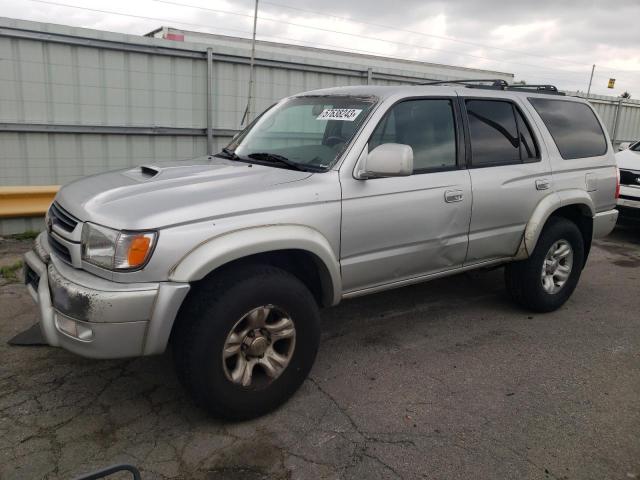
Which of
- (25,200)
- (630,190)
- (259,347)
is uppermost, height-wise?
(630,190)

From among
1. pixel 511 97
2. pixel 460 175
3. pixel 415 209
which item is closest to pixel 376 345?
pixel 415 209

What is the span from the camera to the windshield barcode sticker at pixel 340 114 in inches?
140

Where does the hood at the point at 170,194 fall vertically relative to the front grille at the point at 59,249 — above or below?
above

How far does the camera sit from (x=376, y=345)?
13.1 ft

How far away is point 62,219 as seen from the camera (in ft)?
9.77

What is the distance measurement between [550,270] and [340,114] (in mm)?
2419

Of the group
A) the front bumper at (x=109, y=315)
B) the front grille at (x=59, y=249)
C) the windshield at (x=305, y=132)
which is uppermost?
the windshield at (x=305, y=132)

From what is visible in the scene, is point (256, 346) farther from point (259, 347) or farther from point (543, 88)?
point (543, 88)

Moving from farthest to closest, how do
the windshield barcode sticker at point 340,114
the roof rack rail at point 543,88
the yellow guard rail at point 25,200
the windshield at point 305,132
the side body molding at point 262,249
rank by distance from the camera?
the yellow guard rail at point 25,200, the roof rack rail at point 543,88, the windshield barcode sticker at point 340,114, the windshield at point 305,132, the side body molding at point 262,249

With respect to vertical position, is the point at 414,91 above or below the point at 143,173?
above

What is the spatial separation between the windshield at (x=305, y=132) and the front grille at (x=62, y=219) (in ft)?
4.06

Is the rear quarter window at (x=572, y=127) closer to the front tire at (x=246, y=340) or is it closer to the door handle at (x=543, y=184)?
the door handle at (x=543, y=184)

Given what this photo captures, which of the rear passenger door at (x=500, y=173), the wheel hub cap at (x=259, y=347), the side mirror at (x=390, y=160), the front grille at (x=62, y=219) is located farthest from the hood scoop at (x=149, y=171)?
the rear passenger door at (x=500, y=173)

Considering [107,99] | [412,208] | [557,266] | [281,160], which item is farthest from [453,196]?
[107,99]
